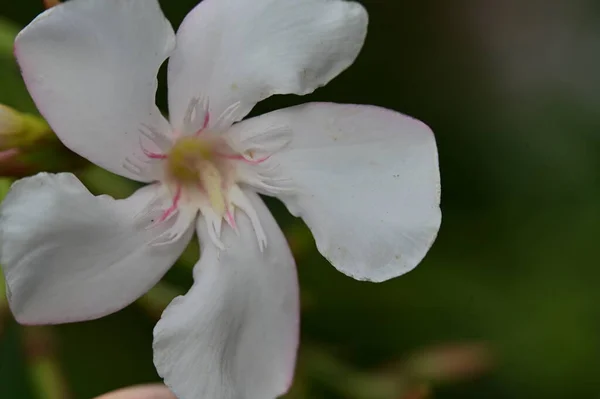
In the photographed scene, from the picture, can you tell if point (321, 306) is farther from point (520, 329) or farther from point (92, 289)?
point (92, 289)

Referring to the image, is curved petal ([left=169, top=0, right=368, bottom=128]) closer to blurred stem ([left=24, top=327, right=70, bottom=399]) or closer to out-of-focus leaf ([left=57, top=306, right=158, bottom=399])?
blurred stem ([left=24, top=327, right=70, bottom=399])

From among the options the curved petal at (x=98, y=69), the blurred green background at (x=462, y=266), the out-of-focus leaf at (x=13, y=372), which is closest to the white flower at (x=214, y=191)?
the curved petal at (x=98, y=69)

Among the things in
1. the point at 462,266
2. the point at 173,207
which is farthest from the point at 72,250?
the point at 462,266

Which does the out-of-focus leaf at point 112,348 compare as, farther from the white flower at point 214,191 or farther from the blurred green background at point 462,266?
the white flower at point 214,191

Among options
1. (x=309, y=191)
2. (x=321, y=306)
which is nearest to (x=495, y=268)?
(x=321, y=306)

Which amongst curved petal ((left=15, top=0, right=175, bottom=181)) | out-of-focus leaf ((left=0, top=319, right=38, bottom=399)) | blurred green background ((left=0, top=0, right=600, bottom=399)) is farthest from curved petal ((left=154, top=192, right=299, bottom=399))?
out-of-focus leaf ((left=0, top=319, right=38, bottom=399))
